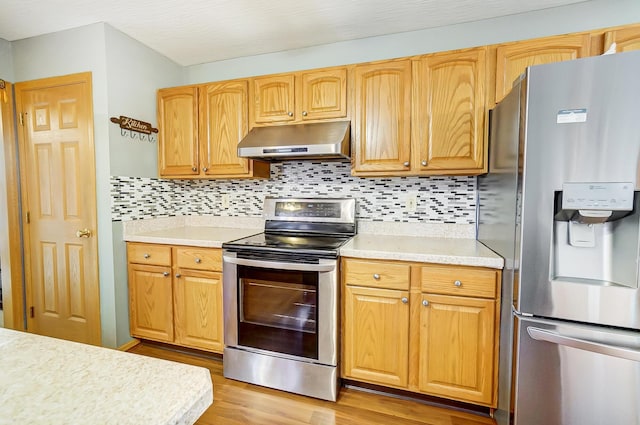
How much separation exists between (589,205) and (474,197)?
3.24ft

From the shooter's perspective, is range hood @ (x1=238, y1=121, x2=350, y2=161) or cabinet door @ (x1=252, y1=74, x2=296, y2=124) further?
cabinet door @ (x1=252, y1=74, x2=296, y2=124)

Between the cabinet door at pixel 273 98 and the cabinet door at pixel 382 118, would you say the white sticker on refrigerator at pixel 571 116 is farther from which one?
the cabinet door at pixel 273 98

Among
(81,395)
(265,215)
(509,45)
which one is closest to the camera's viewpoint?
(81,395)

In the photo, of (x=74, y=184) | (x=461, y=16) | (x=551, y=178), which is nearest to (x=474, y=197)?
(x=551, y=178)

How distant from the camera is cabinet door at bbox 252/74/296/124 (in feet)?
7.25

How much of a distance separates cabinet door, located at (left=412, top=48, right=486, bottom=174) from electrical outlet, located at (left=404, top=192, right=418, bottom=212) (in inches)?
13.1

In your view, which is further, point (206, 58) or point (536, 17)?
point (206, 58)

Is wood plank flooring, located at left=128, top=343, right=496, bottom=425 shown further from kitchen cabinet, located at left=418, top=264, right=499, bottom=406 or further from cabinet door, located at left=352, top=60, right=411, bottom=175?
cabinet door, located at left=352, top=60, right=411, bottom=175

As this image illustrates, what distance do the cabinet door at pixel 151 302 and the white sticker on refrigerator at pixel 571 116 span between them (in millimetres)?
2411

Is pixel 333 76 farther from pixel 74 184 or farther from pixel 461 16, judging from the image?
pixel 74 184

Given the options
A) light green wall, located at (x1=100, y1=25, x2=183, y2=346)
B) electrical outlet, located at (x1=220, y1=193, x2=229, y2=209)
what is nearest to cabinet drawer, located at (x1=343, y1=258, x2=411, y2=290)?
electrical outlet, located at (x1=220, y1=193, x2=229, y2=209)

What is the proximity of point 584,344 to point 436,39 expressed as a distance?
6.69 feet

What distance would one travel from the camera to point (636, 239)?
114cm

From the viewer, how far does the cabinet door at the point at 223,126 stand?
92.3 inches
